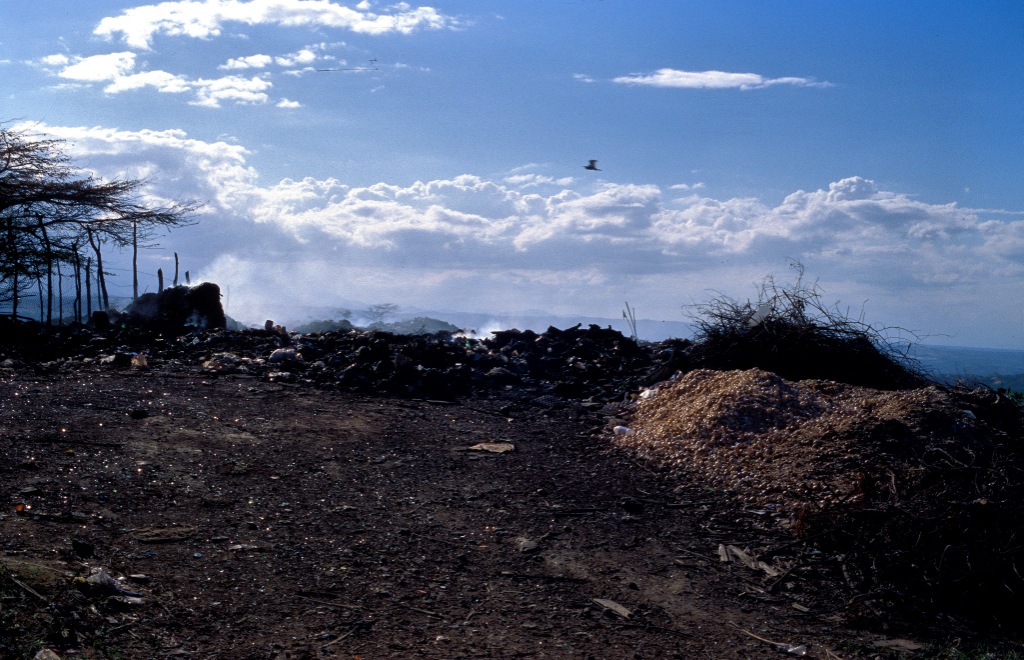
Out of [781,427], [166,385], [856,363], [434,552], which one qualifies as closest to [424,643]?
[434,552]

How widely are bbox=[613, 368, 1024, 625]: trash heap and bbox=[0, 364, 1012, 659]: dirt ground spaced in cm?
21

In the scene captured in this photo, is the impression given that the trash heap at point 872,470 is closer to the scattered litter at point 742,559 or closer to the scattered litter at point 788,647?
the scattered litter at point 742,559

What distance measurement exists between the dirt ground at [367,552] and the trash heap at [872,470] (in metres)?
0.21

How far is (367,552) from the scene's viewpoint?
3.94 metres

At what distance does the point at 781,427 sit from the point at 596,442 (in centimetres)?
161

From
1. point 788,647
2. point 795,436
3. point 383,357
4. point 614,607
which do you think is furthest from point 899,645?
point 383,357

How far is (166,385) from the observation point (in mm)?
7621

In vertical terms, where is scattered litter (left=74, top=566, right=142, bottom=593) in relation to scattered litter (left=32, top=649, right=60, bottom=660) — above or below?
above

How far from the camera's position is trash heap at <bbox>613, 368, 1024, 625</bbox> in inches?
147

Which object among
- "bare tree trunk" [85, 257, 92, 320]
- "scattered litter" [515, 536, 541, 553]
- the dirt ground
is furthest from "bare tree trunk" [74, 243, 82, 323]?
"scattered litter" [515, 536, 541, 553]

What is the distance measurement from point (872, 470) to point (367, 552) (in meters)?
3.21

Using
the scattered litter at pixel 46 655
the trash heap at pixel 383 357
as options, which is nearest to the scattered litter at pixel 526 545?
the scattered litter at pixel 46 655

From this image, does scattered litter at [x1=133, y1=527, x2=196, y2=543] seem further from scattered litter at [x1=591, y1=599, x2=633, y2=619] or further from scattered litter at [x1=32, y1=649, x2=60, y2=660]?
scattered litter at [x1=591, y1=599, x2=633, y2=619]

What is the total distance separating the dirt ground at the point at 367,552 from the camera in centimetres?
304
